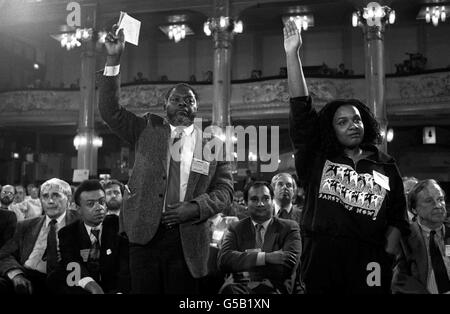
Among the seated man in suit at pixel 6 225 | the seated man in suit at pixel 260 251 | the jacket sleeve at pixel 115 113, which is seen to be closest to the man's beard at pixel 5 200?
the seated man in suit at pixel 6 225

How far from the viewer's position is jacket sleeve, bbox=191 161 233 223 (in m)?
2.17

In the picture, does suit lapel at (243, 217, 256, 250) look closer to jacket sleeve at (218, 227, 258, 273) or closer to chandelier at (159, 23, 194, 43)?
jacket sleeve at (218, 227, 258, 273)

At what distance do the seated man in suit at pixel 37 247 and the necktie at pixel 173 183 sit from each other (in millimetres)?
1342

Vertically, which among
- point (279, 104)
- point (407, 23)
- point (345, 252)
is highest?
point (407, 23)

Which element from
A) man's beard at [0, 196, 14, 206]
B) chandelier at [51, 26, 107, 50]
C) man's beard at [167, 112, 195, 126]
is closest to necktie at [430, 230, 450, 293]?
man's beard at [167, 112, 195, 126]

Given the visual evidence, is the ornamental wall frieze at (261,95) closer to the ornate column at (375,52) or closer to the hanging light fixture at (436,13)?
the ornate column at (375,52)

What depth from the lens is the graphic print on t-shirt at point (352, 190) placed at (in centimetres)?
187

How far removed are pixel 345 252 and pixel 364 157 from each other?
0.44 m

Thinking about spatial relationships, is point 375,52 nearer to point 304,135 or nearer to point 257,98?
point 257,98

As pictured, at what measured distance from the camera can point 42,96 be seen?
1415 centimetres

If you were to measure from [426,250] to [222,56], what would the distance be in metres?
10.0
